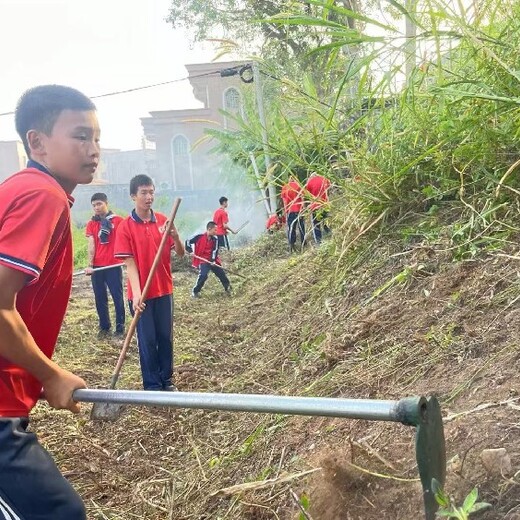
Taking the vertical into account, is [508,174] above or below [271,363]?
above

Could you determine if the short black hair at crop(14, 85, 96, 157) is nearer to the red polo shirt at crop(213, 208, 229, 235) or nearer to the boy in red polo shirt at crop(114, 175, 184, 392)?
the boy in red polo shirt at crop(114, 175, 184, 392)

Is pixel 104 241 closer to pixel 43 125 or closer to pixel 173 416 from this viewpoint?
pixel 173 416

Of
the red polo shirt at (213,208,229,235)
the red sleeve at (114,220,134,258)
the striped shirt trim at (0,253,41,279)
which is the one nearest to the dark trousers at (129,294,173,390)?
the red sleeve at (114,220,134,258)

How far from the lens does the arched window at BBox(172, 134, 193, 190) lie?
116ft

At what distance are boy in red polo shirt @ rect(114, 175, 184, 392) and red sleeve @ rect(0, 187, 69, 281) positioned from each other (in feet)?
9.46

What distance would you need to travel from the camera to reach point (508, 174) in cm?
287

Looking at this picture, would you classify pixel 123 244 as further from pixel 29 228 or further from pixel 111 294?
pixel 29 228

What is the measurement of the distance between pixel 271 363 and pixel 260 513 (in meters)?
2.05

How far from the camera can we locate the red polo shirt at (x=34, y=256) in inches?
61.5

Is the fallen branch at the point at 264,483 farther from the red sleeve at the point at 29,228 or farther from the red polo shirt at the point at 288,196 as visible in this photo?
the red polo shirt at the point at 288,196

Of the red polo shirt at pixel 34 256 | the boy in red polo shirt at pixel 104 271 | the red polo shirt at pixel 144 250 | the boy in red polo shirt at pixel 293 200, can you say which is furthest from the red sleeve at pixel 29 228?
the boy in red polo shirt at pixel 104 271

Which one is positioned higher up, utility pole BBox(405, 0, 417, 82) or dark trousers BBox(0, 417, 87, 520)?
utility pole BBox(405, 0, 417, 82)

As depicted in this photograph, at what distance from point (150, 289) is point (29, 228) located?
295cm

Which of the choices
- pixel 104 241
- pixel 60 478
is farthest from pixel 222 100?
pixel 60 478
